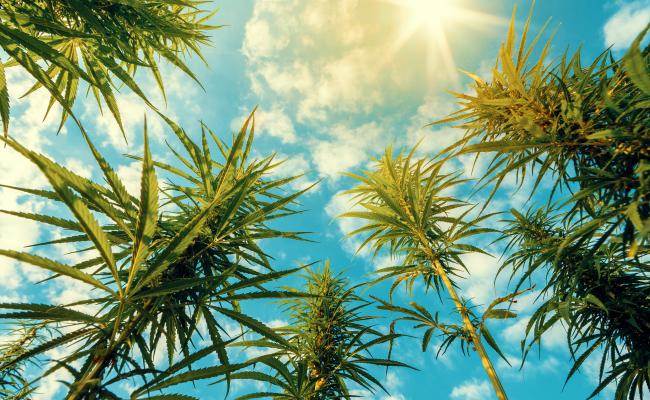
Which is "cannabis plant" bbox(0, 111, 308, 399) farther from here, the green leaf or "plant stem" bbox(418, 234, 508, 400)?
"plant stem" bbox(418, 234, 508, 400)

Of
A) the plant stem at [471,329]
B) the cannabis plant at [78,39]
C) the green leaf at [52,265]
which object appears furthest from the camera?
the plant stem at [471,329]

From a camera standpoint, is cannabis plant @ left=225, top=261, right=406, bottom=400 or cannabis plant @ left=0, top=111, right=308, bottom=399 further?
cannabis plant @ left=225, top=261, right=406, bottom=400

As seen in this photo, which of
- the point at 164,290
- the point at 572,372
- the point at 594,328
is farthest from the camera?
the point at 594,328

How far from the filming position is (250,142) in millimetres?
1621

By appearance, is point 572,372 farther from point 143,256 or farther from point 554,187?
point 143,256

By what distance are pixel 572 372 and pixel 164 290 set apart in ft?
10.3

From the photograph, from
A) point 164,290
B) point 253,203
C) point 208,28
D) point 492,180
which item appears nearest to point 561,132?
point 492,180

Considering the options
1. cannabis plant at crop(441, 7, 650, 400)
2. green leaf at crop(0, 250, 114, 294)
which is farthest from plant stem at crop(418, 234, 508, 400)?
green leaf at crop(0, 250, 114, 294)

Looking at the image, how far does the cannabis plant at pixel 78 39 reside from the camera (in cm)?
122

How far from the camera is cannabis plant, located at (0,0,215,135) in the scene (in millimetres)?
1219

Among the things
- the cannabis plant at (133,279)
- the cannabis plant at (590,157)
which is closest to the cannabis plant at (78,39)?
the cannabis plant at (133,279)

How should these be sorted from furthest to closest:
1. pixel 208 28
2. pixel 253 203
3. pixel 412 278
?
pixel 208 28, pixel 412 278, pixel 253 203

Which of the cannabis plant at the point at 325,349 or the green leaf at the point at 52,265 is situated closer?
the green leaf at the point at 52,265

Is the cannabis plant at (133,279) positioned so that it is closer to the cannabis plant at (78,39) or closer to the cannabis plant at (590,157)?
the cannabis plant at (78,39)
